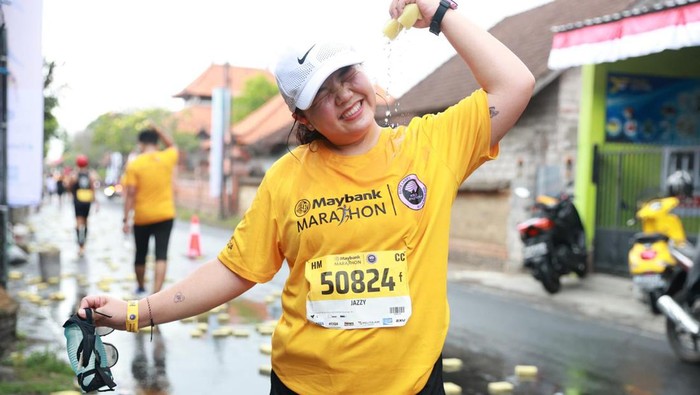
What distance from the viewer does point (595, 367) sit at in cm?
666

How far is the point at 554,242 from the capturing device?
10773 mm

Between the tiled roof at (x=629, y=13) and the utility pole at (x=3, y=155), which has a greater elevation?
the tiled roof at (x=629, y=13)

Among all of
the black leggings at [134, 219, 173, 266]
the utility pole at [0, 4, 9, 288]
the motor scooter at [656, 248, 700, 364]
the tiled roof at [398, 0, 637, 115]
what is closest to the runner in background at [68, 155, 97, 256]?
the black leggings at [134, 219, 173, 266]

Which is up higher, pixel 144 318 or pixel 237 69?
pixel 237 69

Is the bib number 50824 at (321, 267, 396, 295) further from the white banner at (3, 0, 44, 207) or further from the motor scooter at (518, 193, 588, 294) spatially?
the motor scooter at (518, 193, 588, 294)

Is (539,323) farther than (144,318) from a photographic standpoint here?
Yes

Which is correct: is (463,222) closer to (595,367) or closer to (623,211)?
(623,211)

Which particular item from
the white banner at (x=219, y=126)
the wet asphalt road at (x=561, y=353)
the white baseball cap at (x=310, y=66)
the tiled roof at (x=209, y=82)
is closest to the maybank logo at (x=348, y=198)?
the white baseball cap at (x=310, y=66)

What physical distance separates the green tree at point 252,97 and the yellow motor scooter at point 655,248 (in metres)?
37.9

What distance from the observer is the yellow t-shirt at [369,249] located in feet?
7.88

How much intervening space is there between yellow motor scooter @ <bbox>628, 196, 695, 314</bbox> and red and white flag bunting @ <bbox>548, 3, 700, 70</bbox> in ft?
6.60

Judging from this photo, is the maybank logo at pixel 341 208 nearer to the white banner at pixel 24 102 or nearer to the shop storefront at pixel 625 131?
the white banner at pixel 24 102

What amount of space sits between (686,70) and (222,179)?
19.7 meters

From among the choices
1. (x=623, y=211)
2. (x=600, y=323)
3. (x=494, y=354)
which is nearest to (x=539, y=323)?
(x=600, y=323)
